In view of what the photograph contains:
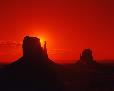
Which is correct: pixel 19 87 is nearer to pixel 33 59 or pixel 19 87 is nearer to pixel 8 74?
pixel 8 74

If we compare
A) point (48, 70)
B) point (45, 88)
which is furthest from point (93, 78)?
point (45, 88)

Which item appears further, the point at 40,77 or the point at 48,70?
the point at 48,70

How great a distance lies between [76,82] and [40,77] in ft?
71.7

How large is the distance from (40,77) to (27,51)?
1317 cm

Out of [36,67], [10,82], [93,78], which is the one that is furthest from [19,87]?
[93,78]

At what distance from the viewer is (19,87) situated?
105875 millimetres

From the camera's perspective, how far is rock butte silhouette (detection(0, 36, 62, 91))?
107 metres

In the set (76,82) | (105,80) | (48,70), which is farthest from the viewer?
(105,80)

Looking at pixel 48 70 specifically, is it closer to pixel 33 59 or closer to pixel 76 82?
pixel 33 59

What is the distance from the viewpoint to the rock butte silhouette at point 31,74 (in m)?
107

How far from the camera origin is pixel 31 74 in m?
114

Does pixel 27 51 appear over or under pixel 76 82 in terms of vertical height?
over

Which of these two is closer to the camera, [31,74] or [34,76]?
[34,76]

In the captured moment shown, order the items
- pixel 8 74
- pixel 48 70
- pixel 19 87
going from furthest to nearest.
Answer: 1. pixel 48 70
2. pixel 8 74
3. pixel 19 87
